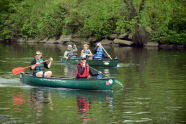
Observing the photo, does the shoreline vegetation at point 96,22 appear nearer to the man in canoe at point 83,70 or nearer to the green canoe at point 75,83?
the green canoe at point 75,83

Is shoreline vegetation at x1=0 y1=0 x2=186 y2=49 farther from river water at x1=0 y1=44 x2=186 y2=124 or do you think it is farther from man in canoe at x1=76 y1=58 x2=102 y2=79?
man in canoe at x1=76 y1=58 x2=102 y2=79

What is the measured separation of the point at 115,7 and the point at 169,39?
7855 millimetres

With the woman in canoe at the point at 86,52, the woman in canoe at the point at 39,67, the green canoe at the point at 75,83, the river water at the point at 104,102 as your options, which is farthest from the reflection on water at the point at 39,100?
the woman in canoe at the point at 86,52

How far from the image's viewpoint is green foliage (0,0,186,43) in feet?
224

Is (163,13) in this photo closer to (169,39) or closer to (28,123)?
(169,39)

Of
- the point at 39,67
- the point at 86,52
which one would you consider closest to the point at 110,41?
the point at 86,52

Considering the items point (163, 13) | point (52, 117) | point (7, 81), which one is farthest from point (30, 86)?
point (163, 13)

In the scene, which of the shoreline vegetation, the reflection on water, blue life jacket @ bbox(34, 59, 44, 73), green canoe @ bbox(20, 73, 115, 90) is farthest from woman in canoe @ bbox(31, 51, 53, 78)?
the shoreline vegetation

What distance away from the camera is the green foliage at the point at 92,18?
68.3 metres

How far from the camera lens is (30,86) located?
95.7 ft

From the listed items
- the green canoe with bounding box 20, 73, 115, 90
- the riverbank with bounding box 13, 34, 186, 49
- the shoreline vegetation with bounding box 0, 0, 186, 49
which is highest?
the shoreline vegetation with bounding box 0, 0, 186, 49

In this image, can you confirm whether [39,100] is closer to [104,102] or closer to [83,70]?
[104,102]

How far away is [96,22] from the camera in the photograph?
77.9 metres

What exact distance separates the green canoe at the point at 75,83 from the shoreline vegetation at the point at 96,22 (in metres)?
39.6
